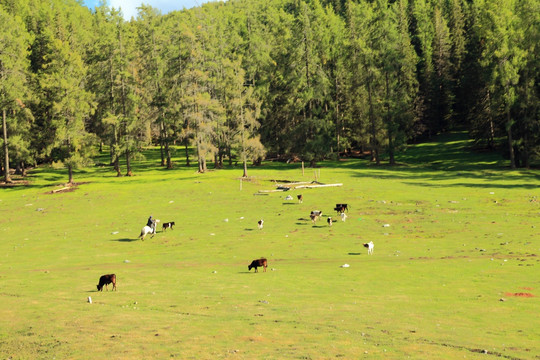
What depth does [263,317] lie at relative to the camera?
1841 cm

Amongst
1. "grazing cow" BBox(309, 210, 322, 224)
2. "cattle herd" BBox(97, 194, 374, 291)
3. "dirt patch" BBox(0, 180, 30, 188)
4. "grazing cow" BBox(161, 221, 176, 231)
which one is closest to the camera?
"cattle herd" BBox(97, 194, 374, 291)

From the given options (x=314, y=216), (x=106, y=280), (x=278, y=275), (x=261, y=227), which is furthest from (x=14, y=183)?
(x=278, y=275)

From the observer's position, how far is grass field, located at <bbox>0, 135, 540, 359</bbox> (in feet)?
50.8

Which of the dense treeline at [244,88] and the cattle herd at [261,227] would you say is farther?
the dense treeline at [244,88]

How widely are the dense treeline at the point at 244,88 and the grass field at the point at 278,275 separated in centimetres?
2407

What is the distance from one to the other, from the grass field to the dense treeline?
24.1m

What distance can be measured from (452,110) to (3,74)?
361 feet

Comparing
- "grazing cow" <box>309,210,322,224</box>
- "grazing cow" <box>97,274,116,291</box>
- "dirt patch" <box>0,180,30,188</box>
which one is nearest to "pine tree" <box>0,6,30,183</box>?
"dirt patch" <box>0,180,30,188</box>

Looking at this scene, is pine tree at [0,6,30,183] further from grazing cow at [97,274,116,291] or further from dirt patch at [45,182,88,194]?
grazing cow at [97,274,116,291]

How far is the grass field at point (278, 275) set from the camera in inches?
610

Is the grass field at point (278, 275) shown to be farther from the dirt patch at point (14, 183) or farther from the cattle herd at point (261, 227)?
the dirt patch at point (14, 183)

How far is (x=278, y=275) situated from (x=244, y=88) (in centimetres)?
6742

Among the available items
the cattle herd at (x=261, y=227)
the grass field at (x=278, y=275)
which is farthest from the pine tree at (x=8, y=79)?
the cattle herd at (x=261, y=227)

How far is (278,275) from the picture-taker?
27.0 meters
